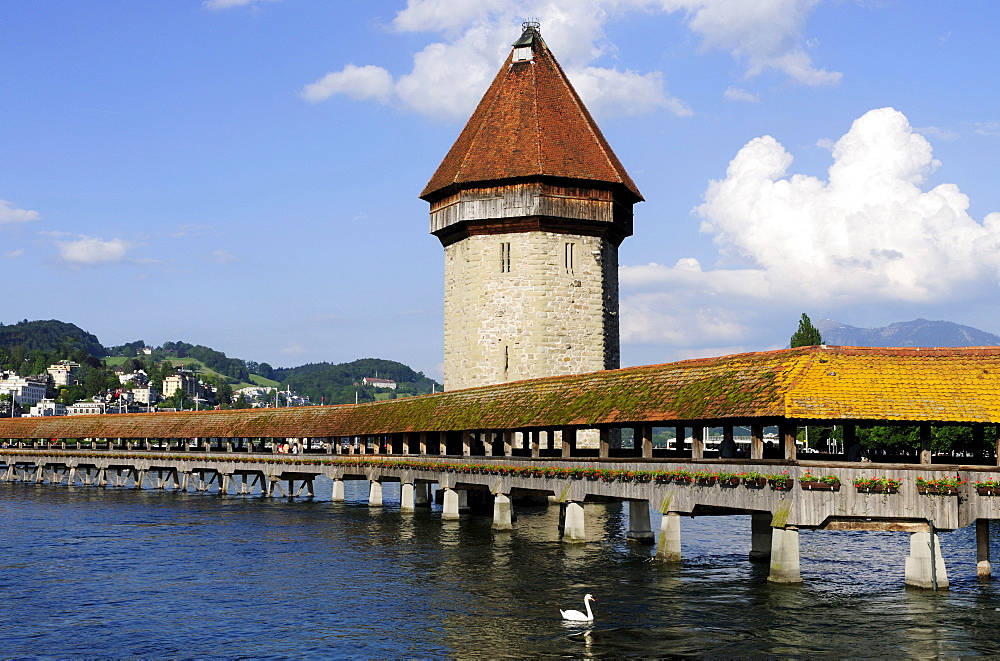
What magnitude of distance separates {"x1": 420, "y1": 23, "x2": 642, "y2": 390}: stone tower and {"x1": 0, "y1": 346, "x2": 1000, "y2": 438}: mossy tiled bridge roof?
13.2 metres

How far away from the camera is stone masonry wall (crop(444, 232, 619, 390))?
55594 millimetres

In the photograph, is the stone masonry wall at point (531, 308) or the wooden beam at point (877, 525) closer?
the wooden beam at point (877, 525)

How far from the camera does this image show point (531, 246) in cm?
5588

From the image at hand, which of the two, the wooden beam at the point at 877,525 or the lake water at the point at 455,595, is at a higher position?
the wooden beam at the point at 877,525

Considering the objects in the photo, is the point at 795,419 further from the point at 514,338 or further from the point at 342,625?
the point at 514,338

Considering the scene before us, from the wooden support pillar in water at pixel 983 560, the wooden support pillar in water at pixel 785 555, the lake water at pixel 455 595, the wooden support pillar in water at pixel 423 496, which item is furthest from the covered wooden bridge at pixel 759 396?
the wooden support pillar in water at pixel 423 496

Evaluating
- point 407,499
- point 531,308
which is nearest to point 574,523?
point 407,499

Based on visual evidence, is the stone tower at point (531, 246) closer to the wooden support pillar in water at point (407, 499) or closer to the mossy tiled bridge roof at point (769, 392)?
the wooden support pillar in water at point (407, 499)

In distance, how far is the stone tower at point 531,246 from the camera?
2192 inches

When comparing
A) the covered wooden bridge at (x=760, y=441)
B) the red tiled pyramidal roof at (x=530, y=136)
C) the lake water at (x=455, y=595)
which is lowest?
the lake water at (x=455, y=595)

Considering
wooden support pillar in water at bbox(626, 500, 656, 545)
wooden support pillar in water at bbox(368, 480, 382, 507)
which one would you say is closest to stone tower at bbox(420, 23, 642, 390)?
wooden support pillar in water at bbox(368, 480, 382, 507)

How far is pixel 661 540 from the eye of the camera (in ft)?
99.3

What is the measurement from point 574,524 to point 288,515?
17540mm

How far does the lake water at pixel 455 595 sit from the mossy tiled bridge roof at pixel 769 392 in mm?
4078
